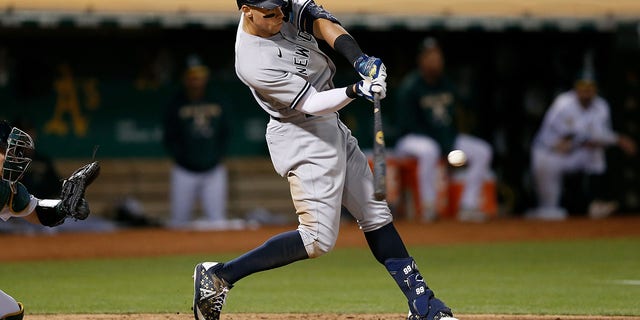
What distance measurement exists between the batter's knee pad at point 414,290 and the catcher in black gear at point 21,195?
142cm


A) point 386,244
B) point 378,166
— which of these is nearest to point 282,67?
point 378,166

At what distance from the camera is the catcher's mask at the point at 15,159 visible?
4.96 metres

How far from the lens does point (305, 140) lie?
528 centimetres

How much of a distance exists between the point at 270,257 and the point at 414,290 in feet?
2.18

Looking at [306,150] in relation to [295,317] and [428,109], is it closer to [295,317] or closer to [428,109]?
[295,317]

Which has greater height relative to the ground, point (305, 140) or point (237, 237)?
point (305, 140)

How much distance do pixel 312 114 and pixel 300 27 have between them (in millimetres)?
442

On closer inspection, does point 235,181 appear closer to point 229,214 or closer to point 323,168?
point 229,214

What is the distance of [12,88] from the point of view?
1371cm

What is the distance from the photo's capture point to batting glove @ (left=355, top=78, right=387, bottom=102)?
4.89 metres

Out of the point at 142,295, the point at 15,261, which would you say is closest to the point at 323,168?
the point at 142,295

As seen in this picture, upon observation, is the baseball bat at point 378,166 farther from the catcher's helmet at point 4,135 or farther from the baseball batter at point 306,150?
the catcher's helmet at point 4,135

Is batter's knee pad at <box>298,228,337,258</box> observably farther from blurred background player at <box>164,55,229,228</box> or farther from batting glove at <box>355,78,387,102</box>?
blurred background player at <box>164,55,229,228</box>

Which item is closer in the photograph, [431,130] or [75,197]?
[75,197]
